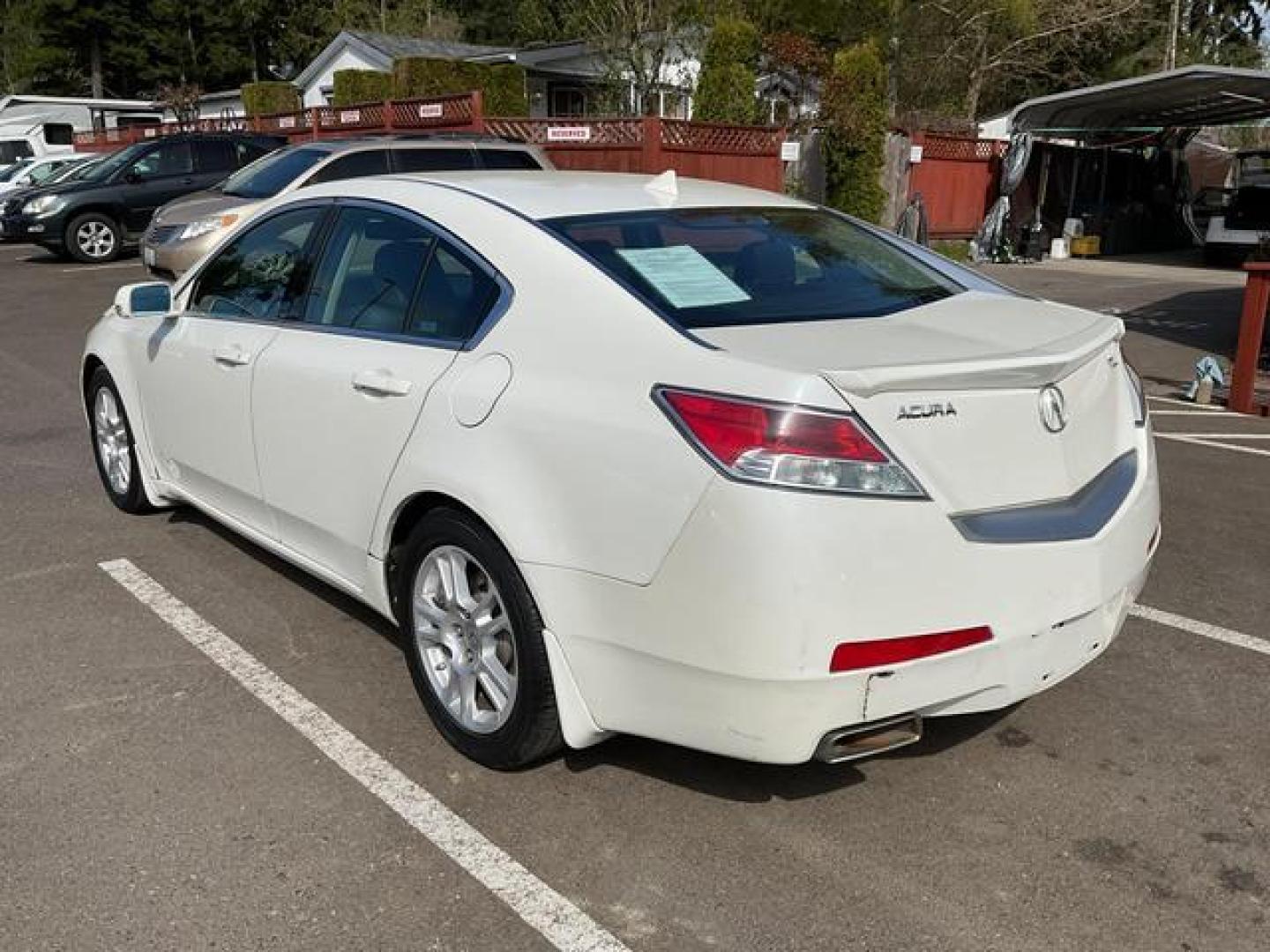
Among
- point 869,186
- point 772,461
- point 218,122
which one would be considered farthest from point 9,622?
point 218,122

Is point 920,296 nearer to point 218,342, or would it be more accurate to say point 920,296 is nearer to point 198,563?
point 218,342

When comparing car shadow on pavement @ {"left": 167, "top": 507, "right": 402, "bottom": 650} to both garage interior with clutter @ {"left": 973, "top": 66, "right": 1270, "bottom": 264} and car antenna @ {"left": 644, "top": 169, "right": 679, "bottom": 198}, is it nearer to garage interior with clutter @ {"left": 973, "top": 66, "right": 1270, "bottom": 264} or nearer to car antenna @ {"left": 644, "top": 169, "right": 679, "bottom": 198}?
car antenna @ {"left": 644, "top": 169, "right": 679, "bottom": 198}

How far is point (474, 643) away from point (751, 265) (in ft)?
4.47

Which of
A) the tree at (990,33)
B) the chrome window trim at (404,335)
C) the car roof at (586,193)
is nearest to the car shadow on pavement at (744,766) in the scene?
the chrome window trim at (404,335)

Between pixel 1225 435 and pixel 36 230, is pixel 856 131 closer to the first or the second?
pixel 36 230

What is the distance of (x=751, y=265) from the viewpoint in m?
3.35

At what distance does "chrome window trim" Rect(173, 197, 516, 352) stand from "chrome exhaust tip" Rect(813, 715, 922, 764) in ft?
4.61

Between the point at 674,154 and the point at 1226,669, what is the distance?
14918 millimetres

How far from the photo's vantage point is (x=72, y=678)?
3760mm

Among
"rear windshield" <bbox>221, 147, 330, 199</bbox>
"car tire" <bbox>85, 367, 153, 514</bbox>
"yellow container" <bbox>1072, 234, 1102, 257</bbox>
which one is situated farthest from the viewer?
"yellow container" <bbox>1072, 234, 1102, 257</bbox>

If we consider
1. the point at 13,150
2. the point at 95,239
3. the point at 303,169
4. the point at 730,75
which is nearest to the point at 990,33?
the point at 730,75

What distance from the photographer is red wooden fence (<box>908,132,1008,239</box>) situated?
2108 centimetres

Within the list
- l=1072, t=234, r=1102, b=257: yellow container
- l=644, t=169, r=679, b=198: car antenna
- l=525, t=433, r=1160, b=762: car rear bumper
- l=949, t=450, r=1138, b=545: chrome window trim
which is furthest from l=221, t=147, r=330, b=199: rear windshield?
l=1072, t=234, r=1102, b=257: yellow container

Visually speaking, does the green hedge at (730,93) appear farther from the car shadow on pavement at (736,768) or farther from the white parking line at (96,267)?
the car shadow on pavement at (736,768)
